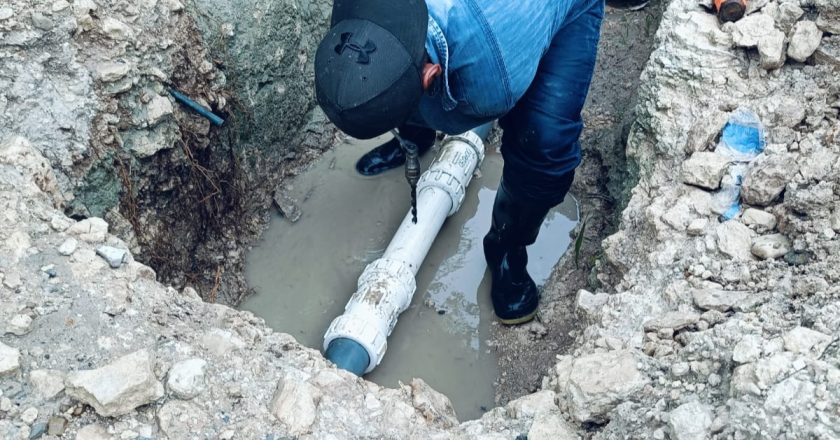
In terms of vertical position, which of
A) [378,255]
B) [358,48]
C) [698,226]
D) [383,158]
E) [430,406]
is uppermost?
[358,48]

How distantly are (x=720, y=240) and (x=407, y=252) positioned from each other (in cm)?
118

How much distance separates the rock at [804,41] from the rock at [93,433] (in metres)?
2.16

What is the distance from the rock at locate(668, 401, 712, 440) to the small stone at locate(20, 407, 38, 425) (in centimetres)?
129

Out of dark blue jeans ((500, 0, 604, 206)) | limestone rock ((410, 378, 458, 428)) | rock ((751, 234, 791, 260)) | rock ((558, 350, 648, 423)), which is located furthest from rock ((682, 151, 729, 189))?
limestone rock ((410, 378, 458, 428))

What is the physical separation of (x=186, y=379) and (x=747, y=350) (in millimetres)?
1191

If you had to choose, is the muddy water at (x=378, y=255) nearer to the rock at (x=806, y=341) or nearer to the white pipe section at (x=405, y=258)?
the white pipe section at (x=405, y=258)

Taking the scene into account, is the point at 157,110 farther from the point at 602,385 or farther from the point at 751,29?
the point at 751,29

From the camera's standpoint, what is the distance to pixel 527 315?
2789 millimetres

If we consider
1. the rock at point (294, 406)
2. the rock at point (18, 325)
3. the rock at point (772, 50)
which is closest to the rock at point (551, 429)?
the rock at point (294, 406)

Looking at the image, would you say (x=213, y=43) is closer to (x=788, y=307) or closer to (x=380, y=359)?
(x=380, y=359)

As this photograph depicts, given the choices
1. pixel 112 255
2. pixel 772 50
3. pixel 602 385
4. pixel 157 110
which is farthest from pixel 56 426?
pixel 772 50

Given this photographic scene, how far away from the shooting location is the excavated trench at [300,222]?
8.42 ft

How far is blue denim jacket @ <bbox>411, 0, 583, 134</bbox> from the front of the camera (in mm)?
1794

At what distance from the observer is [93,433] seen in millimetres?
1460
